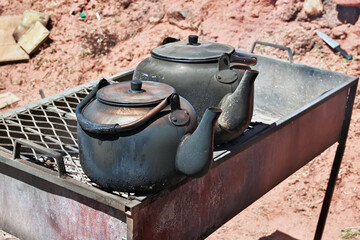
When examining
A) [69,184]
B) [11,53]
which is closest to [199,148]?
[69,184]

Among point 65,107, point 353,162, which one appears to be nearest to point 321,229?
point 353,162

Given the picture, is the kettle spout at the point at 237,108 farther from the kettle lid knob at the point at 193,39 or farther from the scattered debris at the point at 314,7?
the scattered debris at the point at 314,7

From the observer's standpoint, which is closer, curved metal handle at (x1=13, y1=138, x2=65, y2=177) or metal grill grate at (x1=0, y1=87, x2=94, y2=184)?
curved metal handle at (x1=13, y1=138, x2=65, y2=177)

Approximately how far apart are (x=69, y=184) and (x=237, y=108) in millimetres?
741

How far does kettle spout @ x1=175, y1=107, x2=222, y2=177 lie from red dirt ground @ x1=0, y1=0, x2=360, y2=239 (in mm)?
2228

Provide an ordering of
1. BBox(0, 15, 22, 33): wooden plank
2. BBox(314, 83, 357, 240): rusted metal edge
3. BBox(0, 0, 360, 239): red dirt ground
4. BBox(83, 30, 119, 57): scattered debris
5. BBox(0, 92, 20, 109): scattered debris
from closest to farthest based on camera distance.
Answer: BBox(314, 83, 357, 240): rusted metal edge < BBox(0, 0, 360, 239): red dirt ground < BBox(0, 92, 20, 109): scattered debris < BBox(83, 30, 119, 57): scattered debris < BBox(0, 15, 22, 33): wooden plank

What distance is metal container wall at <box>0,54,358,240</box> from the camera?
182cm

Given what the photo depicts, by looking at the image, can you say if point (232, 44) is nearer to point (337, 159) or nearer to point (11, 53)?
point (337, 159)

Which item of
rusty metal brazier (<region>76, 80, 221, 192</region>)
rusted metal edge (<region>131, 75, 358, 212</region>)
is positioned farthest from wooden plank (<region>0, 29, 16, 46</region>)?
rusty metal brazier (<region>76, 80, 221, 192</region>)

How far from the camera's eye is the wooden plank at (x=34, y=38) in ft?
19.4

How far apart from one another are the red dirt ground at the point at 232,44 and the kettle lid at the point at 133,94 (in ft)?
7.17

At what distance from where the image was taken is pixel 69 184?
1.83m

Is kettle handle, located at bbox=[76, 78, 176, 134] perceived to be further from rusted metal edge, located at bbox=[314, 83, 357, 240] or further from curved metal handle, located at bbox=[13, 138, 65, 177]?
rusted metal edge, located at bbox=[314, 83, 357, 240]

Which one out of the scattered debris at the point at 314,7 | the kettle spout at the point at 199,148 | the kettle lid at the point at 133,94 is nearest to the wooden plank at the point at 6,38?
the scattered debris at the point at 314,7
